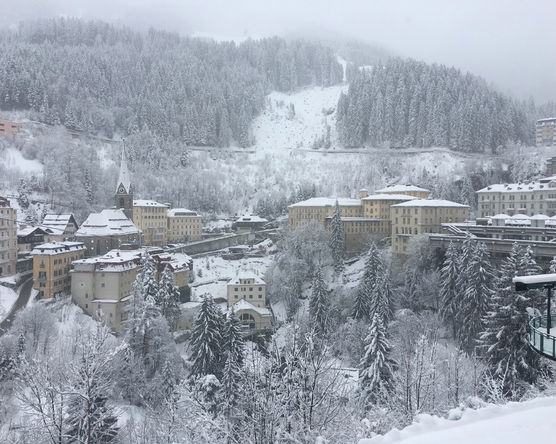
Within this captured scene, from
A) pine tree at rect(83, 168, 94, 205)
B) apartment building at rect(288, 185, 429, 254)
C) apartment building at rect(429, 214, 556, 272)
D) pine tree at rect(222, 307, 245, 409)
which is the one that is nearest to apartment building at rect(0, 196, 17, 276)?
pine tree at rect(83, 168, 94, 205)

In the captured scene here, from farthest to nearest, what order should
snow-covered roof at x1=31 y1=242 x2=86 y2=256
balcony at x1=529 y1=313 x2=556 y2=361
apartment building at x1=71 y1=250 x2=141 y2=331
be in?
snow-covered roof at x1=31 y1=242 x2=86 y2=256
apartment building at x1=71 y1=250 x2=141 y2=331
balcony at x1=529 y1=313 x2=556 y2=361

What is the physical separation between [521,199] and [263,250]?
106 feet

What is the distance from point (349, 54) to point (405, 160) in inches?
4054

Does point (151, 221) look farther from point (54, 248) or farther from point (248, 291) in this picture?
point (248, 291)

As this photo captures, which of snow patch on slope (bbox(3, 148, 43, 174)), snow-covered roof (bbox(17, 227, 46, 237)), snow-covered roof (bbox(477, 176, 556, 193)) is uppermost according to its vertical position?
snow patch on slope (bbox(3, 148, 43, 174))

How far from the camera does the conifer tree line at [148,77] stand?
85750mm

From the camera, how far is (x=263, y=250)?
56281 mm

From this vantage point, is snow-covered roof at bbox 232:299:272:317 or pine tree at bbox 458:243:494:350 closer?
pine tree at bbox 458:243:494:350

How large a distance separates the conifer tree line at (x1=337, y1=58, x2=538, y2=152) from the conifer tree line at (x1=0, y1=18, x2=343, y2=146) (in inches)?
1132

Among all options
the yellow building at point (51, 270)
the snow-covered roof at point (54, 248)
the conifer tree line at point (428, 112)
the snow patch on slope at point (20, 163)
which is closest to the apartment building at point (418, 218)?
the snow-covered roof at point (54, 248)

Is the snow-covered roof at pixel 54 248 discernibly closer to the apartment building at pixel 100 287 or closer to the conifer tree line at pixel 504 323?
the apartment building at pixel 100 287

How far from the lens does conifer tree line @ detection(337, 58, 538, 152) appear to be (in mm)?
84500

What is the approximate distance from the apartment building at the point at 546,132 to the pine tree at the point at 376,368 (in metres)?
78.3

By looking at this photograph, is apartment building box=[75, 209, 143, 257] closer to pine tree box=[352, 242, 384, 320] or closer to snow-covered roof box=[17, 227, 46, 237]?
snow-covered roof box=[17, 227, 46, 237]
